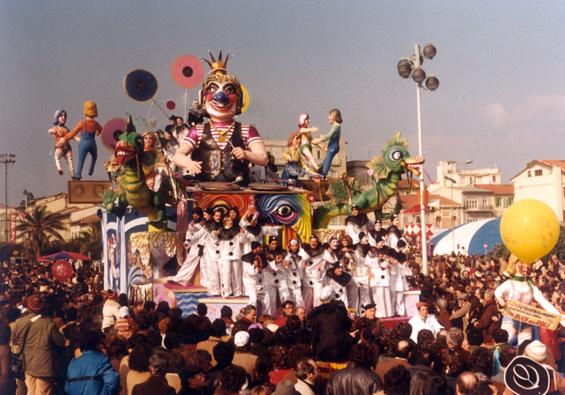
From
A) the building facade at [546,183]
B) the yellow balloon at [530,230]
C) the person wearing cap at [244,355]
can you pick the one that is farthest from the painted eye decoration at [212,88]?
the building facade at [546,183]

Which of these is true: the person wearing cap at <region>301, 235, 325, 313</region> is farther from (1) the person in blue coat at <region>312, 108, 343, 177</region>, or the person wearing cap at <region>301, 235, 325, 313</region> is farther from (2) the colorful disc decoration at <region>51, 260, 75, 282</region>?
(2) the colorful disc decoration at <region>51, 260, 75, 282</region>

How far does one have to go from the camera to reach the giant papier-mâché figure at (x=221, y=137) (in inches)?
573

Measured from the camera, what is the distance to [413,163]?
15633 millimetres

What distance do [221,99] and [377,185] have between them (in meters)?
3.45

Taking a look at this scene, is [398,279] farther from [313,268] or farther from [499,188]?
[499,188]

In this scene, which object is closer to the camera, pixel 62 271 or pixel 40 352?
pixel 40 352

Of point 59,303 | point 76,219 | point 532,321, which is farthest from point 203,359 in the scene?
point 76,219

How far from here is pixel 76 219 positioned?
5369 cm

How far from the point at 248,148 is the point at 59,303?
17.6 ft

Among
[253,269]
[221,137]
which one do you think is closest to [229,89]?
[221,137]

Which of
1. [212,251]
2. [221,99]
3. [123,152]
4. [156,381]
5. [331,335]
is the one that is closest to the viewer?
[156,381]

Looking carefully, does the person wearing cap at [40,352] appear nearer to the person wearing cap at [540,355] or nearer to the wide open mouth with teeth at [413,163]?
the person wearing cap at [540,355]

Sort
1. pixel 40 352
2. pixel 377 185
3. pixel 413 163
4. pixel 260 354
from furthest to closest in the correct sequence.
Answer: pixel 377 185 → pixel 413 163 → pixel 40 352 → pixel 260 354

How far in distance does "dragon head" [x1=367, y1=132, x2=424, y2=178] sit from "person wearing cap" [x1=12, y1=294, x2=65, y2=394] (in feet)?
29.6
